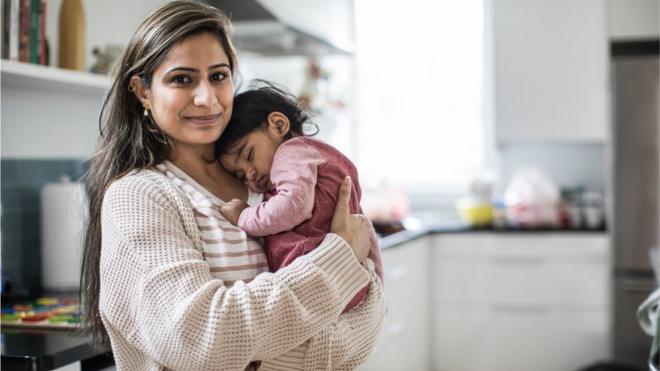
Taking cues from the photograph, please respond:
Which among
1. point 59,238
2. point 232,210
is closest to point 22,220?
point 59,238

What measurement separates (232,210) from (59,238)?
4.11 ft

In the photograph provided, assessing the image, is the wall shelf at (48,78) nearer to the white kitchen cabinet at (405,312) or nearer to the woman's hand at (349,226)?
the woman's hand at (349,226)

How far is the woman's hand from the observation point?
1575 millimetres

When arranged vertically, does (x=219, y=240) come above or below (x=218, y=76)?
below

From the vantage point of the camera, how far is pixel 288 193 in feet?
5.14

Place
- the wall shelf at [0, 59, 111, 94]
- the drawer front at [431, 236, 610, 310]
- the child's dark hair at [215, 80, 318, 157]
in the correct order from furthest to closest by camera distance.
Result: the drawer front at [431, 236, 610, 310] → the wall shelf at [0, 59, 111, 94] → the child's dark hair at [215, 80, 318, 157]

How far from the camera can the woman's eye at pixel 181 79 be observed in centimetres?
153

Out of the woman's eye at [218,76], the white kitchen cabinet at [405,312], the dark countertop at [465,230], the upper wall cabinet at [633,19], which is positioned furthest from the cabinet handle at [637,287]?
the woman's eye at [218,76]

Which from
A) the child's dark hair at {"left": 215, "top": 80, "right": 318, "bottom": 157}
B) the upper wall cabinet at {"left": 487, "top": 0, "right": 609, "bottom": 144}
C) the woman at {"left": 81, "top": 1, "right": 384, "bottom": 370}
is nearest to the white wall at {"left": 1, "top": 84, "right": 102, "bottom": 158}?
the woman at {"left": 81, "top": 1, "right": 384, "bottom": 370}

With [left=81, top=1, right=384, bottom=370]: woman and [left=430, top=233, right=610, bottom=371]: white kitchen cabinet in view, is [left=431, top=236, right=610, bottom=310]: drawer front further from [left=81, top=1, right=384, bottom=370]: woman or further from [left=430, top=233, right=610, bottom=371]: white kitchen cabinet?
[left=81, top=1, right=384, bottom=370]: woman

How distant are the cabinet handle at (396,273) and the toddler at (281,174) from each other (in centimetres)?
194

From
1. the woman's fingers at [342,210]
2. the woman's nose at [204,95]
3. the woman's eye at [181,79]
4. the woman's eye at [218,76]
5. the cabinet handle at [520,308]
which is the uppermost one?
the woman's eye at [218,76]

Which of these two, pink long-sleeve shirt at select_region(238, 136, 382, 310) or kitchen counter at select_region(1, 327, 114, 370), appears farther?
kitchen counter at select_region(1, 327, 114, 370)

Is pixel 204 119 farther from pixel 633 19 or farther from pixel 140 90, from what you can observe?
pixel 633 19
